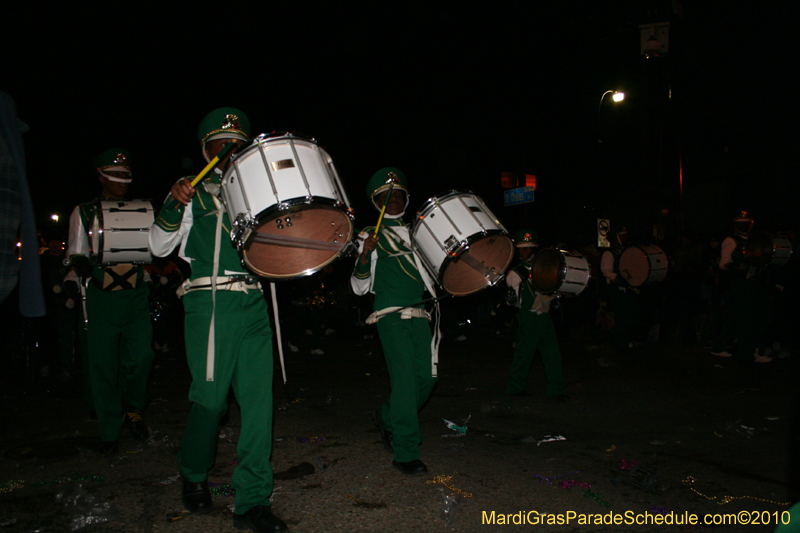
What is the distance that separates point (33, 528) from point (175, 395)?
3810mm

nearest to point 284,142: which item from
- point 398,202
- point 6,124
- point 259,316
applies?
point 259,316

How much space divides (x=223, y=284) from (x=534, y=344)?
447cm

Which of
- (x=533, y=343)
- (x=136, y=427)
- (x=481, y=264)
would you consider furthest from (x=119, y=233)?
(x=533, y=343)

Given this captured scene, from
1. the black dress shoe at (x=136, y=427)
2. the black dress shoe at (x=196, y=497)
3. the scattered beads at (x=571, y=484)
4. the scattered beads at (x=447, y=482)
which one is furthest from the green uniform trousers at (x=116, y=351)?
the scattered beads at (x=571, y=484)

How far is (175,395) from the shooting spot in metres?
7.02

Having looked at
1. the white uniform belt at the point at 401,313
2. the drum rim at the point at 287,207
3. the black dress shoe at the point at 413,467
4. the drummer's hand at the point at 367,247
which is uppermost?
the drum rim at the point at 287,207

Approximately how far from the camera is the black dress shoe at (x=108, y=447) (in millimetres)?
4629

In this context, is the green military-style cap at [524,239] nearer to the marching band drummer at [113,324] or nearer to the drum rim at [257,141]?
the marching band drummer at [113,324]

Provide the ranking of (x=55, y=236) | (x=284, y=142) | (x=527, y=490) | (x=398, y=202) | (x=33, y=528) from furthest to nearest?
1. (x=55, y=236)
2. (x=398, y=202)
3. (x=527, y=490)
4. (x=33, y=528)
5. (x=284, y=142)

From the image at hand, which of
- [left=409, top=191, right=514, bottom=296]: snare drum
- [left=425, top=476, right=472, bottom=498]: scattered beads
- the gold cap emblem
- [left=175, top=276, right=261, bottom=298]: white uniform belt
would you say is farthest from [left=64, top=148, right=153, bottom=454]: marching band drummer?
[left=425, top=476, right=472, bottom=498]: scattered beads

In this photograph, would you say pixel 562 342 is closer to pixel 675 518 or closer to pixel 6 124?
pixel 675 518

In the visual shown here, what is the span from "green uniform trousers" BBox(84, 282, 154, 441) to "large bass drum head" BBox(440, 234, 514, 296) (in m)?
2.71

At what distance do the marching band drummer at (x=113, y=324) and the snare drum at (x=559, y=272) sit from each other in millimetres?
4446

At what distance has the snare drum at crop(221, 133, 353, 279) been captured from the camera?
9.32 ft
